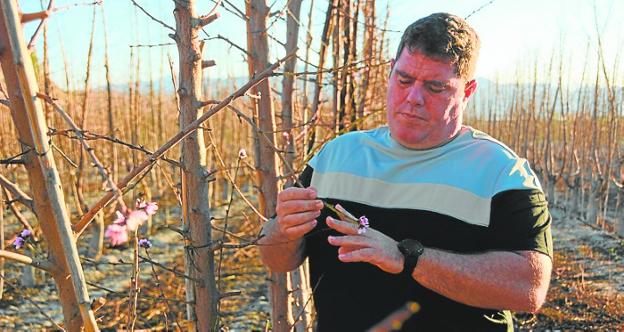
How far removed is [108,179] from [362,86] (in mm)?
3042

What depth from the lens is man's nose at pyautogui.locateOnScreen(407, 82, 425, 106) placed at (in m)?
1.57

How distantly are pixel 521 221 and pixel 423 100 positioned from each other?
44 cm

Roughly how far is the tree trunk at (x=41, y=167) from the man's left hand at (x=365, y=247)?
1.84ft

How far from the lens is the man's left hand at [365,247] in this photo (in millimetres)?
1206

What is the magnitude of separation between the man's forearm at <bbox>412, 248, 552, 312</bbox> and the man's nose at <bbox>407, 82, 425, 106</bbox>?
0.46 meters

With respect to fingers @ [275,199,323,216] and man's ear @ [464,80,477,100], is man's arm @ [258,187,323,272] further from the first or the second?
man's ear @ [464,80,477,100]

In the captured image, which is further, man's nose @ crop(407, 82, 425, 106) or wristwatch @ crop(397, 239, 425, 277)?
man's nose @ crop(407, 82, 425, 106)

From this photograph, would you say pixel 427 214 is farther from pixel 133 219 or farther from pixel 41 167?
pixel 41 167

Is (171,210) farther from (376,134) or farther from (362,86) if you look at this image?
(376,134)

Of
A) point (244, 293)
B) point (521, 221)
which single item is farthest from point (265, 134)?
point (244, 293)

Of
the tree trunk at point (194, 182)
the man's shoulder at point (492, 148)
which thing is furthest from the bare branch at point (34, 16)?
the man's shoulder at point (492, 148)

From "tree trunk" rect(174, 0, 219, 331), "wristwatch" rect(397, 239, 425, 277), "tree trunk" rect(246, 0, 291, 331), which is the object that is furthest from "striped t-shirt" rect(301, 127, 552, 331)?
"tree trunk" rect(246, 0, 291, 331)

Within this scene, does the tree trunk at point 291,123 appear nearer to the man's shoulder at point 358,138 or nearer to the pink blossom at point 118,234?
the man's shoulder at point 358,138

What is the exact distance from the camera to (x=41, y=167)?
0.74 m
